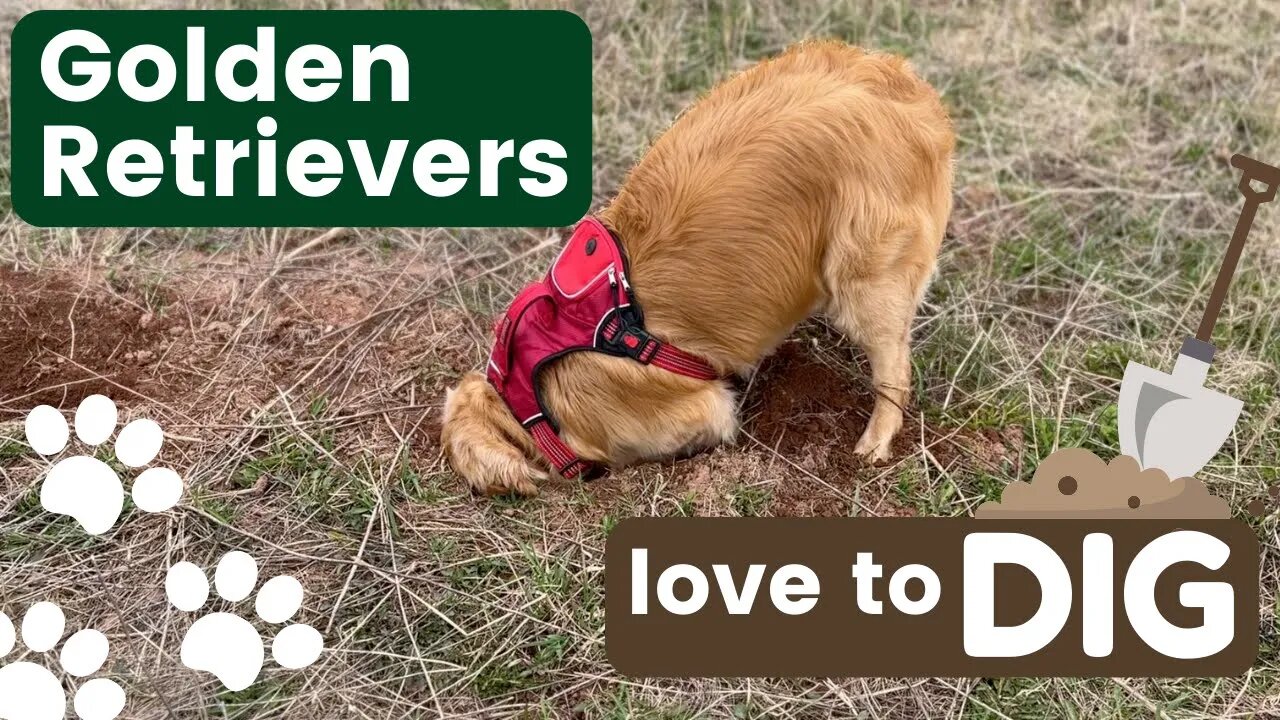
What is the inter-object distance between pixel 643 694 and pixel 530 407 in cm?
101

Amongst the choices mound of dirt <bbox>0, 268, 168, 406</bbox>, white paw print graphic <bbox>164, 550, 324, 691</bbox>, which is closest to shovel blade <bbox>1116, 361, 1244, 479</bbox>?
white paw print graphic <bbox>164, 550, 324, 691</bbox>

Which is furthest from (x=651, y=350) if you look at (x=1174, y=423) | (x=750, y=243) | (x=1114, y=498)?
(x=1174, y=423)

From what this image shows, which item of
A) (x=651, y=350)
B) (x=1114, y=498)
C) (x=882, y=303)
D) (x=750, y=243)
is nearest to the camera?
(x=1114, y=498)

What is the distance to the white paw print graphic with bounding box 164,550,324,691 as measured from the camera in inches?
125

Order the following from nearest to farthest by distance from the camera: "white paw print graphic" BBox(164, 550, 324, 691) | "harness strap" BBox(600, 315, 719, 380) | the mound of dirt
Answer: "white paw print graphic" BBox(164, 550, 324, 691) < "harness strap" BBox(600, 315, 719, 380) < the mound of dirt

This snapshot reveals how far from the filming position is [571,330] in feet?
11.4

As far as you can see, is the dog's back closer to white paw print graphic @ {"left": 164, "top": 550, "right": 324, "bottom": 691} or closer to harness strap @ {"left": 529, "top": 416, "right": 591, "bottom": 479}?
harness strap @ {"left": 529, "top": 416, "right": 591, "bottom": 479}

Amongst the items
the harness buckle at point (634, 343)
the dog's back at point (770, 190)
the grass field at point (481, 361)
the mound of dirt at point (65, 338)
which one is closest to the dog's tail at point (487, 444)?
the grass field at point (481, 361)

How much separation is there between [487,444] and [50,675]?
1.46 metres

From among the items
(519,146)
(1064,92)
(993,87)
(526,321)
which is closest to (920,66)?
(993,87)

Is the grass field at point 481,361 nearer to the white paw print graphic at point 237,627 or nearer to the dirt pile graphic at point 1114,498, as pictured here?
the white paw print graphic at point 237,627

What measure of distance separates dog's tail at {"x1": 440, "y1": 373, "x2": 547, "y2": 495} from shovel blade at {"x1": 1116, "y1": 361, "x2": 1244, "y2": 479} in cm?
192

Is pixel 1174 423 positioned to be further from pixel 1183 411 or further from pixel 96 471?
pixel 96 471

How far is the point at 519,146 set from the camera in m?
4.25
